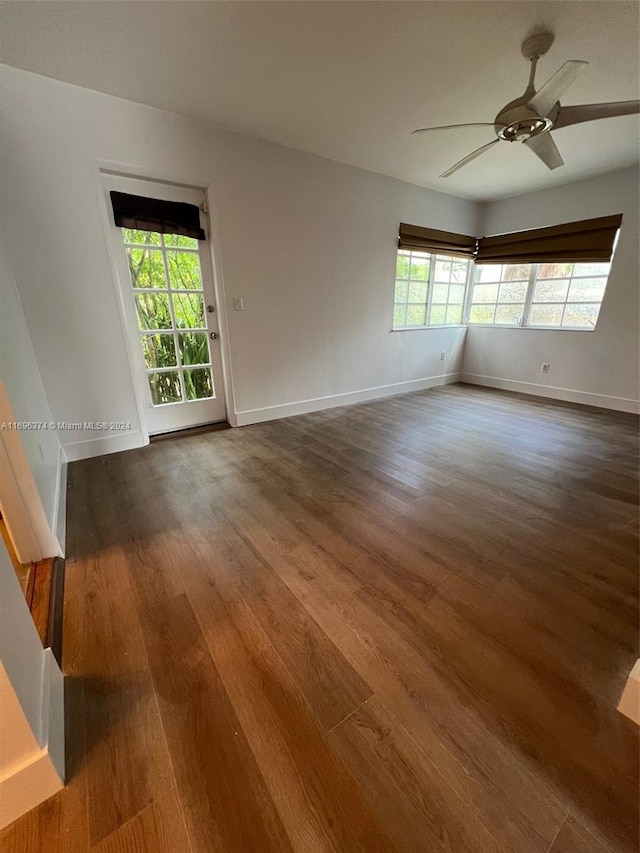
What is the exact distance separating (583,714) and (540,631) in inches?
10.7

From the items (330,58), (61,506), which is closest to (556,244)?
(330,58)

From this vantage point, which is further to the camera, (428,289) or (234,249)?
(428,289)

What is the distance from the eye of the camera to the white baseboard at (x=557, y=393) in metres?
3.80

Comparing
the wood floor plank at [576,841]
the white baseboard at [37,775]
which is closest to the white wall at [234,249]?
the white baseboard at [37,775]

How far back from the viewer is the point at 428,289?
452 centimetres

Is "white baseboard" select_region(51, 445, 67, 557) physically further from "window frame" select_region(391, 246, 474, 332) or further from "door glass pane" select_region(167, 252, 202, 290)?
"window frame" select_region(391, 246, 474, 332)

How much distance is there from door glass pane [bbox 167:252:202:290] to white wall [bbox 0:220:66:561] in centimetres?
104

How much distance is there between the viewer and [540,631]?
4.02 feet

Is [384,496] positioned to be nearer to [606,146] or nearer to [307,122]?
[307,122]

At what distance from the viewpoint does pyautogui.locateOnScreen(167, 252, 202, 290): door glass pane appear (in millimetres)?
2781

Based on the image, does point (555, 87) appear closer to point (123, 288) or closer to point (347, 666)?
point (347, 666)

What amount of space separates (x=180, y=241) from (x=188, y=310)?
542mm

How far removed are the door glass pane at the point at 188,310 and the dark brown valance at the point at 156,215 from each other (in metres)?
0.47

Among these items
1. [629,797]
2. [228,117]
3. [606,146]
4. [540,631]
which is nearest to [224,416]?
[228,117]
